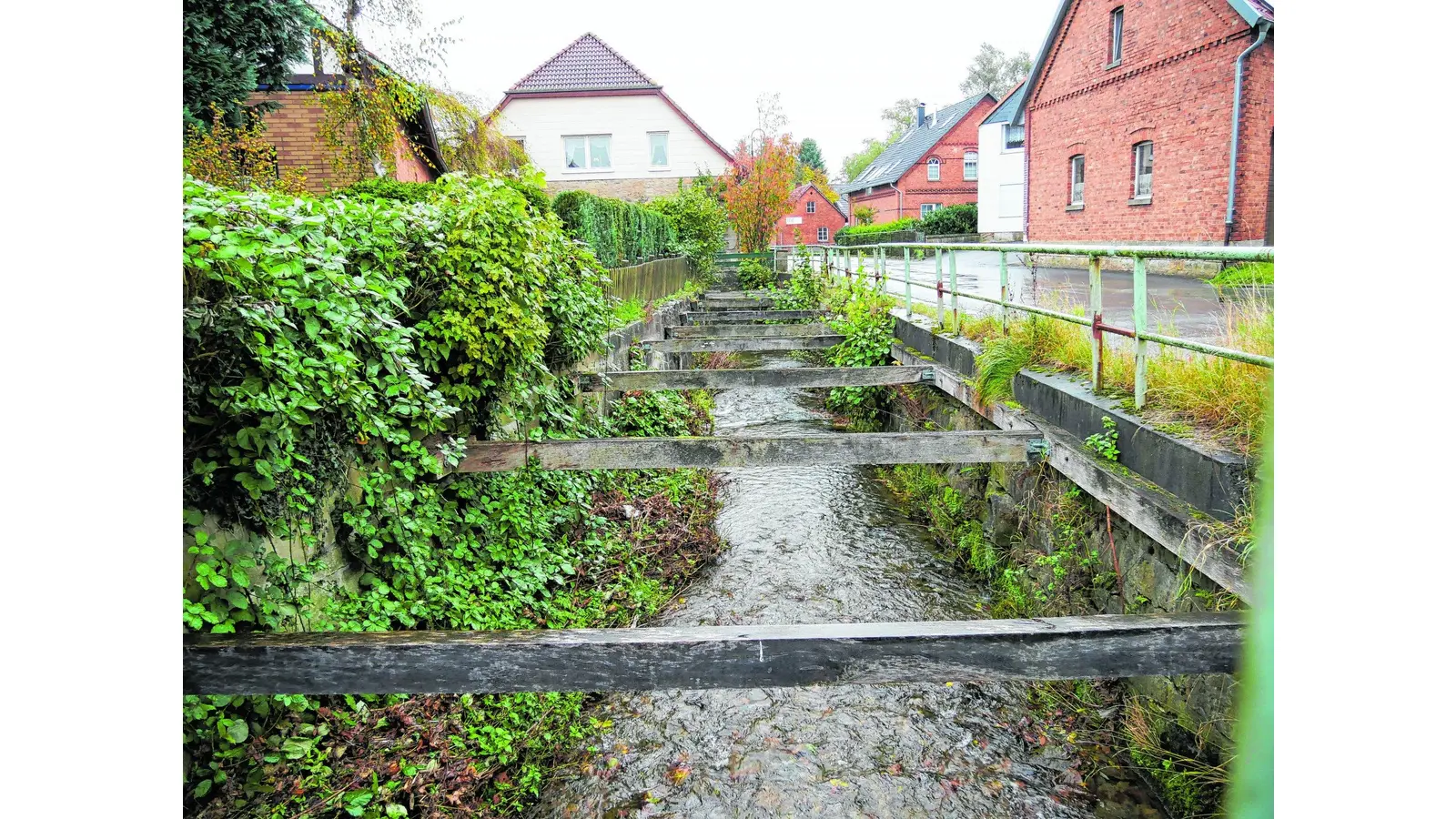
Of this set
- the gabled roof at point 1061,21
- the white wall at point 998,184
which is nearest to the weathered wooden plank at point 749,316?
the gabled roof at point 1061,21

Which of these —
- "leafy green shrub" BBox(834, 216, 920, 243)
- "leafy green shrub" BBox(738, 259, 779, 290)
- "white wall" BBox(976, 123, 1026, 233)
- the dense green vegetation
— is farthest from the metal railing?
"leafy green shrub" BBox(834, 216, 920, 243)

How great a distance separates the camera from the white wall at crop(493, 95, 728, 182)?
31000 millimetres

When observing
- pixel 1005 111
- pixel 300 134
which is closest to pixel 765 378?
pixel 300 134

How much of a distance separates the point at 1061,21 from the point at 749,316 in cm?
1336

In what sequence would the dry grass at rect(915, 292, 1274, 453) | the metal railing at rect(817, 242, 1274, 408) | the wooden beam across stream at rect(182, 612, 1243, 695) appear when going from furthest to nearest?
the dry grass at rect(915, 292, 1274, 453), the metal railing at rect(817, 242, 1274, 408), the wooden beam across stream at rect(182, 612, 1243, 695)

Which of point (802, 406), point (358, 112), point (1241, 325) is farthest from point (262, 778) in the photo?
point (358, 112)

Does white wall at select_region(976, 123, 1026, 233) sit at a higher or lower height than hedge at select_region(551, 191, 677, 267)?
higher

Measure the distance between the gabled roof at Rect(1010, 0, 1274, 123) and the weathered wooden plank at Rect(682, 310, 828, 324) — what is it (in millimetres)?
9446

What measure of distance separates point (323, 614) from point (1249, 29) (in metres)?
18.1

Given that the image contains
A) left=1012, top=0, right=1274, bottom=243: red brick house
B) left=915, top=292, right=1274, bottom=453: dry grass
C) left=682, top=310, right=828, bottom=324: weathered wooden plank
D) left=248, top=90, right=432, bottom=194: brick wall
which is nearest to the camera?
left=915, top=292, right=1274, bottom=453: dry grass

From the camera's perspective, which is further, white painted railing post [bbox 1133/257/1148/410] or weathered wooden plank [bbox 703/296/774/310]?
weathered wooden plank [bbox 703/296/774/310]

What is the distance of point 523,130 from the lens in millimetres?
30984

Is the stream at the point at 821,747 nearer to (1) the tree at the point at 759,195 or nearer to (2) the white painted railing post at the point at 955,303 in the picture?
(2) the white painted railing post at the point at 955,303

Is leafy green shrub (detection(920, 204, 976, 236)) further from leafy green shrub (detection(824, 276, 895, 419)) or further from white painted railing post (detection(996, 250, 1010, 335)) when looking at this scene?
white painted railing post (detection(996, 250, 1010, 335))
